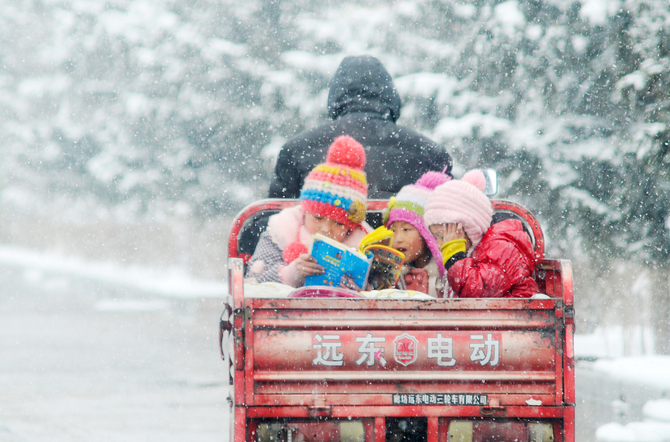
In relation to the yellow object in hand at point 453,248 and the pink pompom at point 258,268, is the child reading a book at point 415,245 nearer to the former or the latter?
the yellow object in hand at point 453,248

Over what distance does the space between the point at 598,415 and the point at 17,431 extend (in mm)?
4713

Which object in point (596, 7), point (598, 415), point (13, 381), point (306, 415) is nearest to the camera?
point (306, 415)

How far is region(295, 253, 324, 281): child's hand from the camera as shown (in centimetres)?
378

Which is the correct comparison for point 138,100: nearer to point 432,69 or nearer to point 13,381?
point 432,69

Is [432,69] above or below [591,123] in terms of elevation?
above

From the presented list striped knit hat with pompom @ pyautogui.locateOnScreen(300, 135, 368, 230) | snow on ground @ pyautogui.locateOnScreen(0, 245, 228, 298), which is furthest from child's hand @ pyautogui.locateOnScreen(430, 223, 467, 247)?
snow on ground @ pyautogui.locateOnScreen(0, 245, 228, 298)

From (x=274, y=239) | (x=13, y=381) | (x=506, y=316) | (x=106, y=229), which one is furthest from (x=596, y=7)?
(x=106, y=229)

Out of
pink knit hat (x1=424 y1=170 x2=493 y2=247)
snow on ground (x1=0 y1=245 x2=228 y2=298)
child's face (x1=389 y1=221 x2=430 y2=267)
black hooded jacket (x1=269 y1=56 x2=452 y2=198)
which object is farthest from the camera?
snow on ground (x1=0 y1=245 x2=228 y2=298)

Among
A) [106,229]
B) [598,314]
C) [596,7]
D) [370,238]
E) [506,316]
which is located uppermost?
[106,229]

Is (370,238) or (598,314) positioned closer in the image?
(370,238)

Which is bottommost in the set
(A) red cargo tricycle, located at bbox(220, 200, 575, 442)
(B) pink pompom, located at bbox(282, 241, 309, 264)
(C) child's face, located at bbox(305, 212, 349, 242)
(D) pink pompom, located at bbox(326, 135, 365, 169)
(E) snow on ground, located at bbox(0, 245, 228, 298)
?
(A) red cargo tricycle, located at bbox(220, 200, 575, 442)

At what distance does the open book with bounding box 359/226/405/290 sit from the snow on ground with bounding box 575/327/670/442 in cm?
311

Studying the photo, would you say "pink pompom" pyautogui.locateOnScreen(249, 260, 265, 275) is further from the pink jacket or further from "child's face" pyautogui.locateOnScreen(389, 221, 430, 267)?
"child's face" pyautogui.locateOnScreen(389, 221, 430, 267)

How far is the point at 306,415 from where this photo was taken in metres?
3.30
